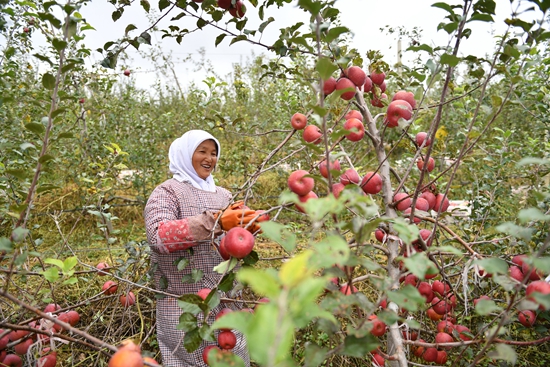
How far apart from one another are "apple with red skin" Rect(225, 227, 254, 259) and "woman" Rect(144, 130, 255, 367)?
0.22 meters

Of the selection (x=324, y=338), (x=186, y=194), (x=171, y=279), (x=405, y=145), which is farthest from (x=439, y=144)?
(x=324, y=338)

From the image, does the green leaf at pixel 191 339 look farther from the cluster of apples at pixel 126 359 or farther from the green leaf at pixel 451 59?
the green leaf at pixel 451 59

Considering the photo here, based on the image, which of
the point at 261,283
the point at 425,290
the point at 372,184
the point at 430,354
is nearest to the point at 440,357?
the point at 430,354

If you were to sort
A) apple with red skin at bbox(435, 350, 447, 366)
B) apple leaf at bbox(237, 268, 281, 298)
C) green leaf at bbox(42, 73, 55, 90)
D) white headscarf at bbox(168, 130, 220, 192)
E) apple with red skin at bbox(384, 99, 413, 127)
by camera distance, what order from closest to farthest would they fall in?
apple leaf at bbox(237, 268, 281, 298) → green leaf at bbox(42, 73, 55, 90) → apple with red skin at bbox(384, 99, 413, 127) → apple with red skin at bbox(435, 350, 447, 366) → white headscarf at bbox(168, 130, 220, 192)

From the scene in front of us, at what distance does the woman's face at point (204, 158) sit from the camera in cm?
156

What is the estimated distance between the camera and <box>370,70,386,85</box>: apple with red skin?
3.71 feet

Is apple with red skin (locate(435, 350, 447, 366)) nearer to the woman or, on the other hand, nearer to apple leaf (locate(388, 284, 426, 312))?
the woman

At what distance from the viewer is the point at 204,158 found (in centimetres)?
157

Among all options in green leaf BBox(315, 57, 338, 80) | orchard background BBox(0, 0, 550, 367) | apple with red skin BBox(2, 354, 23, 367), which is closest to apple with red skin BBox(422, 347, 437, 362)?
orchard background BBox(0, 0, 550, 367)

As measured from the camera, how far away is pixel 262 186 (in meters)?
4.37

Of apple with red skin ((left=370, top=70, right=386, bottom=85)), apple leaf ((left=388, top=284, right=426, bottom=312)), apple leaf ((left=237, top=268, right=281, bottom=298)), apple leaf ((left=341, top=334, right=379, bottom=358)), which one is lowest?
apple leaf ((left=341, top=334, right=379, bottom=358))

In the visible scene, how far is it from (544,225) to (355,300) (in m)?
1.23

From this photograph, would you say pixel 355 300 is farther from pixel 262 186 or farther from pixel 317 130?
pixel 262 186

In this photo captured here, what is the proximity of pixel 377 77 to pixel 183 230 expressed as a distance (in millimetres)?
790
